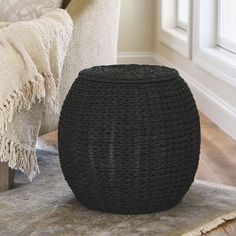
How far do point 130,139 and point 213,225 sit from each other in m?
0.31

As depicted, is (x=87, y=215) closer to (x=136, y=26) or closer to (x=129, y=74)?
(x=129, y=74)

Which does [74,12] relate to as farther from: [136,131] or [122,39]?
[122,39]

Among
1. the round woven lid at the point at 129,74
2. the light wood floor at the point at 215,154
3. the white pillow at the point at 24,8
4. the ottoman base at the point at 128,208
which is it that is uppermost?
the white pillow at the point at 24,8

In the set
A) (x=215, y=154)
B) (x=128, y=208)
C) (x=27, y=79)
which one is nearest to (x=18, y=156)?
(x=27, y=79)

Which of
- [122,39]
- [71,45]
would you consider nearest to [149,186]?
[71,45]

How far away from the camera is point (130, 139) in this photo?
5.24 ft

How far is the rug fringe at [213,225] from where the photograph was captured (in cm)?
159

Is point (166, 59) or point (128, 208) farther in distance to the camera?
point (166, 59)

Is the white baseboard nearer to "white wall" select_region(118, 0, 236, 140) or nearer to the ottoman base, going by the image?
"white wall" select_region(118, 0, 236, 140)

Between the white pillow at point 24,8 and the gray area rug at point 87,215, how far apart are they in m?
0.64

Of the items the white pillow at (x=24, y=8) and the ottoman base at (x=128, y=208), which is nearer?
the ottoman base at (x=128, y=208)

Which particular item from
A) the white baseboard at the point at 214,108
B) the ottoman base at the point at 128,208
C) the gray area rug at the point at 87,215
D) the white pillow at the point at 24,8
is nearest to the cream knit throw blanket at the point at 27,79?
the gray area rug at the point at 87,215

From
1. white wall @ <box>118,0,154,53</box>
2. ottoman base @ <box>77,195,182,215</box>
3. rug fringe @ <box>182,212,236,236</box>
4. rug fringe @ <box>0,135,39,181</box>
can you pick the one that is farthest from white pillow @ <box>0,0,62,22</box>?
white wall @ <box>118,0,154,53</box>

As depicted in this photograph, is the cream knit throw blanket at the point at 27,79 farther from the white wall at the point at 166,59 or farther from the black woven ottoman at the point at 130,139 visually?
the white wall at the point at 166,59
